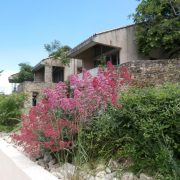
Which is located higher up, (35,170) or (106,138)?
(106,138)

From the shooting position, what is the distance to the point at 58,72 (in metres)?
34.1

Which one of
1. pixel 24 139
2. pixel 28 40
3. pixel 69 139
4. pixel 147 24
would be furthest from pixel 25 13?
pixel 69 139

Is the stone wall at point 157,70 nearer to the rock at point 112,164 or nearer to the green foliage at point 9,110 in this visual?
the green foliage at point 9,110

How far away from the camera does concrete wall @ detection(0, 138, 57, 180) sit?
19.2 ft

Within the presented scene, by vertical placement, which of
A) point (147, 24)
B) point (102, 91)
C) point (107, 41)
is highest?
point (147, 24)

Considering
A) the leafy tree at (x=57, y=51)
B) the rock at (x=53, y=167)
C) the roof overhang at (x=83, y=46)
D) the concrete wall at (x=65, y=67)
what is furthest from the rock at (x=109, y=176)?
the concrete wall at (x=65, y=67)

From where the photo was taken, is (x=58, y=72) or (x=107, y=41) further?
(x=58, y=72)

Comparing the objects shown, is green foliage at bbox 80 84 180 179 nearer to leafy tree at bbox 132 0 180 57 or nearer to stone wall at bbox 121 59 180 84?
stone wall at bbox 121 59 180 84

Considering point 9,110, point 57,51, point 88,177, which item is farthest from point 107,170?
point 57,51

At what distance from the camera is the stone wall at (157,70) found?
13711 mm

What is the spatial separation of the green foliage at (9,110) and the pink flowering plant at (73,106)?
9.35 m

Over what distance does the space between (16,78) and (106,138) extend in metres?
36.3

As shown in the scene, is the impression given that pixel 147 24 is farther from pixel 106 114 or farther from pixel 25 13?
pixel 106 114

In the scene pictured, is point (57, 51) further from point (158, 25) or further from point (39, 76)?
point (158, 25)
